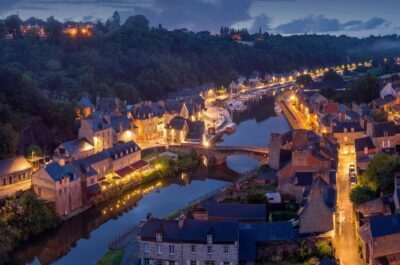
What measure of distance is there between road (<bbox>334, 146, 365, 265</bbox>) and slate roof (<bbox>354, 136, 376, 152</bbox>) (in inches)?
105

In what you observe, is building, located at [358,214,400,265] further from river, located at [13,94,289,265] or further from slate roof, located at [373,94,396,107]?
slate roof, located at [373,94,396,107]

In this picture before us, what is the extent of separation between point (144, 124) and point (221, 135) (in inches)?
312

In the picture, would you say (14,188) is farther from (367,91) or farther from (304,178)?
(367,91)

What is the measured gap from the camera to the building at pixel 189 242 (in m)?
22.6

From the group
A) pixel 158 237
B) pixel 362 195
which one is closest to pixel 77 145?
pixel 158 237

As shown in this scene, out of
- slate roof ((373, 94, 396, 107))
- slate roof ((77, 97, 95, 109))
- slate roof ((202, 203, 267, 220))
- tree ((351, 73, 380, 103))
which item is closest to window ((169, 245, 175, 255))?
slate roof ((202, 203, 267, 220))

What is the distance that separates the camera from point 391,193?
90.4 feet

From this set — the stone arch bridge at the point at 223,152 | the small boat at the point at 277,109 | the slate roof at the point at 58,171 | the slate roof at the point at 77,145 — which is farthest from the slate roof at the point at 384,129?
the small boat at the point at 277,109

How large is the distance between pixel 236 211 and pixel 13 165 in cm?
1525

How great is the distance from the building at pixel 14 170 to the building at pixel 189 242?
14380 millimetres

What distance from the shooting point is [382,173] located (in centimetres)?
2912

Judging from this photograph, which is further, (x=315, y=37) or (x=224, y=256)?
(x=315, y=37)

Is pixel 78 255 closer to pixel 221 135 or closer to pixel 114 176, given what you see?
pixel 114 176

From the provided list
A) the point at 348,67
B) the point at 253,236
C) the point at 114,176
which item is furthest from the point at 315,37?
the point at 253,236
